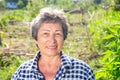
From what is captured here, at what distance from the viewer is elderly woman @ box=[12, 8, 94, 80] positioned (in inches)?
122

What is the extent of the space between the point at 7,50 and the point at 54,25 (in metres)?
3.97

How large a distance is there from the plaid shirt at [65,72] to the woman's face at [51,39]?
0.39 ft

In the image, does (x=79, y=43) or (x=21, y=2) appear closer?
(x=79, y=43)

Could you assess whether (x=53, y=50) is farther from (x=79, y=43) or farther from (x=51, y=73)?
(x=79, y=43)

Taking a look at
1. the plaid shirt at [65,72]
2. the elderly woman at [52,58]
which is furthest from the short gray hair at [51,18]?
the plaid shirt at [65,72]

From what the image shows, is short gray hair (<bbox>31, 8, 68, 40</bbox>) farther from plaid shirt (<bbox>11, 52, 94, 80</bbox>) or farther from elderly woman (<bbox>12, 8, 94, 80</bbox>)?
plaid shirt (<bbox>11, 52, 94, 80</bbox>)

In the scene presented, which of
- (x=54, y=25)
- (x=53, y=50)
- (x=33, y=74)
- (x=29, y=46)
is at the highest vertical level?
(x=54, y=25)

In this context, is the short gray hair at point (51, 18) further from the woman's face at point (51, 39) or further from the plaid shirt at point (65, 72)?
the plaid shirt at point (65, 72)

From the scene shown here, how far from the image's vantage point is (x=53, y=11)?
319cm

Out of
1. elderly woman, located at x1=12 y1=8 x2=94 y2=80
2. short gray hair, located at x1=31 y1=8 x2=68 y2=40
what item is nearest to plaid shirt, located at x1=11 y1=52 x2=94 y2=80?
elderly woman, located at x1=12 y1=8 x2=94 y2=80

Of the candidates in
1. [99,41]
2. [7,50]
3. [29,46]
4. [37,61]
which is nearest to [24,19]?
[29,46]

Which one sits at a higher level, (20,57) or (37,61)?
(37,61)

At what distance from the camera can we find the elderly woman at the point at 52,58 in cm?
309

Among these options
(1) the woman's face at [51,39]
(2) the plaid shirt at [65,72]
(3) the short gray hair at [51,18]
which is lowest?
(2) the plaid shirt at [65,72]
